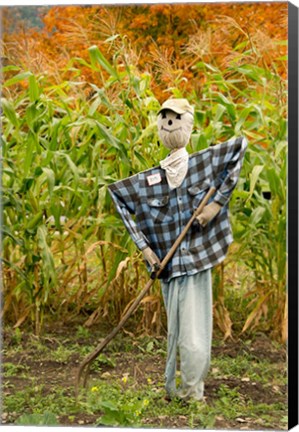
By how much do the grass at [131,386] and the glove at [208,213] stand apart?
739 millimetres

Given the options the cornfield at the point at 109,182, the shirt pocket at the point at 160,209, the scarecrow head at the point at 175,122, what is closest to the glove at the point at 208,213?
the shirt pocket at the point at 160,209

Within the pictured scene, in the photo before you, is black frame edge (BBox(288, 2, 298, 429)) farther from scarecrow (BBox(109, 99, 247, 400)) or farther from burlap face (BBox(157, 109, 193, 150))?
burlap face (BBox(157, 109, 193, 150))

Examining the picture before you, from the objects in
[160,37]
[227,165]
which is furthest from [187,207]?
[160,37]

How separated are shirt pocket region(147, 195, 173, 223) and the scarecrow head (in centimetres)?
21

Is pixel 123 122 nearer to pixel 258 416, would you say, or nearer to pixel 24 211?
pixel 24 211

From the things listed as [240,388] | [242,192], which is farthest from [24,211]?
[240,388]

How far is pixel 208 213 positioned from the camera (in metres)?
3.69

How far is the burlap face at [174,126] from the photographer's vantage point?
12.3 ft

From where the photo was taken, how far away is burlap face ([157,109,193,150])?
12.3 ft

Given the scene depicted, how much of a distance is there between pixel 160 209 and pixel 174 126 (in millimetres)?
333

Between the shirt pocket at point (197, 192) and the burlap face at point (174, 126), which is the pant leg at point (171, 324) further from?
the burlap face at point (174, 126)

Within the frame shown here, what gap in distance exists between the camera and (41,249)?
467cm

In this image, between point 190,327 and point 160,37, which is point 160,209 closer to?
point 190,327

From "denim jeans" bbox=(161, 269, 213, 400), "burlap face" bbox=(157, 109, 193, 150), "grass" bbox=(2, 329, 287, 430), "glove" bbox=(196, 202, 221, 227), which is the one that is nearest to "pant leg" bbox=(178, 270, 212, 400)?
"denim jeans" bbox=(161, 269, 213, 400)
